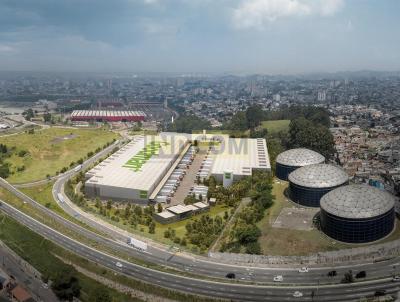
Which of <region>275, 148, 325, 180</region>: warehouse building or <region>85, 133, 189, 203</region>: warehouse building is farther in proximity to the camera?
<region>275, 148, 325, 180</region>: warehouse building

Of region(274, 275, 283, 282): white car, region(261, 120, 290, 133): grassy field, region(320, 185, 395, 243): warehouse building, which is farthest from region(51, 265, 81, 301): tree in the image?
region(261, 120, 290, 133): grassy field

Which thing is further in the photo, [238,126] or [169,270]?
[238,126]

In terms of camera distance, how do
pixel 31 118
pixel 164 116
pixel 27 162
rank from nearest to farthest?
pixel 27 162 < pixel 31 118 < pixel 164 116

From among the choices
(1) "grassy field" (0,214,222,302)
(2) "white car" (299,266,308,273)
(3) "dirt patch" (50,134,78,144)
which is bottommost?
(1) "grassy field" (0,214,222,302)

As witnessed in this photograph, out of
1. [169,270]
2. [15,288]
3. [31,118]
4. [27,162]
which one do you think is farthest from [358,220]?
[31,118]

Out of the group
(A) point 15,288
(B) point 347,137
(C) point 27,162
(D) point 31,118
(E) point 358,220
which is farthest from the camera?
(D) point 31,118

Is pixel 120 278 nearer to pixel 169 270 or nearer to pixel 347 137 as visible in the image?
pixel 169 270

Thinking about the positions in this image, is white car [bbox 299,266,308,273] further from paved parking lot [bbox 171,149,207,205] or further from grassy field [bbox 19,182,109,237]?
grassy field [bbox 19,182,109,237]
